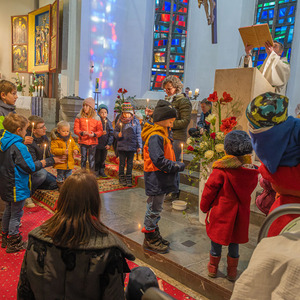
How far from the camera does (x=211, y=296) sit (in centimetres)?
234

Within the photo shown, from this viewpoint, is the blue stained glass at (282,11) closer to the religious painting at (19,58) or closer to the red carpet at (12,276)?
the red carpet at (12,276)

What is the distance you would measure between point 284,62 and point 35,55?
9.78 m

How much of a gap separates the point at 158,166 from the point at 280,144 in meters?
Result: 1.37

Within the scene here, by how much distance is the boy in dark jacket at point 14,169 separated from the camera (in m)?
2.82

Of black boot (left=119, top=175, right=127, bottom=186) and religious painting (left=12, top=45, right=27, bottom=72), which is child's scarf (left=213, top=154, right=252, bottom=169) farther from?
religious painting (left=12, top=45, right=27, bottom=72)

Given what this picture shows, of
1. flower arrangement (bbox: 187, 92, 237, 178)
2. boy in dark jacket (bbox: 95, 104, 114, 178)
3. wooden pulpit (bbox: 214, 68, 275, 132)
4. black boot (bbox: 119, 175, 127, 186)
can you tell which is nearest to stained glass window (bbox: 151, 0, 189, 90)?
boy in dark jacket (bbox: 95, 104, 114, 178)

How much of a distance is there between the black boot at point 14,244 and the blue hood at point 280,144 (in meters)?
2.59

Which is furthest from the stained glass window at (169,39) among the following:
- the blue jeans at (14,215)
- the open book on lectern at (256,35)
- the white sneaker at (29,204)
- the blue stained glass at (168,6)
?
the blue jeans at (14,215)

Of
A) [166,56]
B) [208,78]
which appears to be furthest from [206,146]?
[166,56]

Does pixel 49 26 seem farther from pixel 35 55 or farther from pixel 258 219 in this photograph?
pixel 258 219

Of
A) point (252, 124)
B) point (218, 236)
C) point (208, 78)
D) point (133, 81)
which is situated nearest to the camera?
point (252, 124)

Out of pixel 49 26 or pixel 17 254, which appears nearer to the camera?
pixel 17 254

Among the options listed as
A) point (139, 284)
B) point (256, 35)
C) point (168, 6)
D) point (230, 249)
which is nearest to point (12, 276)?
point (139, 284)

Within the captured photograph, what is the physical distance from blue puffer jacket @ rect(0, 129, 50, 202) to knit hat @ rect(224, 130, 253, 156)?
1911 mm
